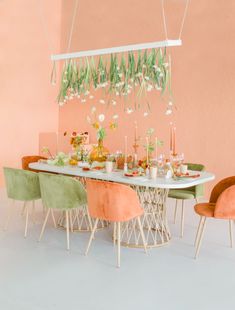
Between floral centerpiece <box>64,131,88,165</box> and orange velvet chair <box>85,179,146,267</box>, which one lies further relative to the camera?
floral centerpiece <box>64,131,88,165</box>

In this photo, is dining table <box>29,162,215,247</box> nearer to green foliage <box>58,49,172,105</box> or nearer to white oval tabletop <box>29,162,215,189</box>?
white oval tabletop <box>29,162,215,189</box>

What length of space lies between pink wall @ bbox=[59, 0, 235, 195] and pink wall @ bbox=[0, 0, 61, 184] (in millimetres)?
1089

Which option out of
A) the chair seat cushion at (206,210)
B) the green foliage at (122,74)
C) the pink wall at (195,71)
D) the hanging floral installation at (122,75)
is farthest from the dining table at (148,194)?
the pink wall at (195,71)

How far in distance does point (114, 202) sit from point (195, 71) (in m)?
3.22

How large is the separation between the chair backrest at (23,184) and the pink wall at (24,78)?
263 centimetres

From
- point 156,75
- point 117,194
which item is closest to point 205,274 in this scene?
point 117,194

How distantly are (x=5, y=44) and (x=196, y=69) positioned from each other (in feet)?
10.3

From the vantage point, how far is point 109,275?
3.15 meters

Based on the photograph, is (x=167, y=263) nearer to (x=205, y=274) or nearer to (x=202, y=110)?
(x=205, y=274)

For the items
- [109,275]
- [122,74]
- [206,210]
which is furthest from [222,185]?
[122,74]

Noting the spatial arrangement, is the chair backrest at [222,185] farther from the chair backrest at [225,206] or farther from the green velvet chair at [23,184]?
the green velvet chair at [23,184]

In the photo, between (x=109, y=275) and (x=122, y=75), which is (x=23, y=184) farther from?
(x=122, y=75)

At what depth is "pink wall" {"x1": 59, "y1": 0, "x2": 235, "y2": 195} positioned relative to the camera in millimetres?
5594

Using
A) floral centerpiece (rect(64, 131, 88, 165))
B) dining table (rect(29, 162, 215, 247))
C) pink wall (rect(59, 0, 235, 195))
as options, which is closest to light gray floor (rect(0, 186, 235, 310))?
dining table (rect(29, 162, 215, 247))
